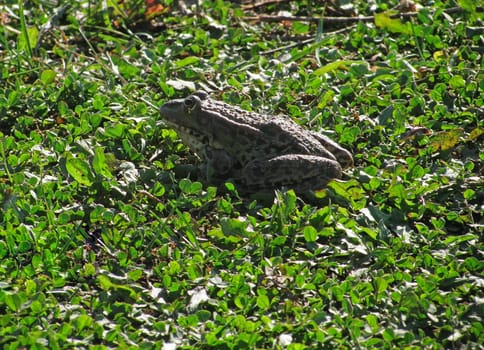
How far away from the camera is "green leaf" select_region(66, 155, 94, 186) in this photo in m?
5.28

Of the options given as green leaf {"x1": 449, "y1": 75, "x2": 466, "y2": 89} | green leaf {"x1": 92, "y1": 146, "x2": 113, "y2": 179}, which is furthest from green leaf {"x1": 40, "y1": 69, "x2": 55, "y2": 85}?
green leaf {"x1": 449, "y1": 75, "x2": 466, "y2": 89}

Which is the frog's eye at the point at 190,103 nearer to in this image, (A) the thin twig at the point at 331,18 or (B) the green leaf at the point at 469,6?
(A) the thin twig at the point at 331,18

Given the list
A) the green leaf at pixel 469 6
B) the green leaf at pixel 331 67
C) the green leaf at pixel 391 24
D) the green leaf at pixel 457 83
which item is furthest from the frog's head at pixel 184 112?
the green leaf at pixel 469 6

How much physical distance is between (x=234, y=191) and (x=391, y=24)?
2.98m

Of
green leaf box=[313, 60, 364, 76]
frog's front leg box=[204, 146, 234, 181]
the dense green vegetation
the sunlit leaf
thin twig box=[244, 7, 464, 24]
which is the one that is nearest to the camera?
the dense green vegetation

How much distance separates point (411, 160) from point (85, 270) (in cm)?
238

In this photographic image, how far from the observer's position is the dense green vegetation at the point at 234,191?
4309mm

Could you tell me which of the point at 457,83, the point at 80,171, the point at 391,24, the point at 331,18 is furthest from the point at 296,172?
the point at 331,18

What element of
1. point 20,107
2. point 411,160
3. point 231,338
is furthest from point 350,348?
point 20,107

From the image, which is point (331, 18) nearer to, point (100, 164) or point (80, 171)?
point (100, 164)

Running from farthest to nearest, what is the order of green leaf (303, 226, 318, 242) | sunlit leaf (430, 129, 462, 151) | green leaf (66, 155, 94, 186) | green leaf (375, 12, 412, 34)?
green leaf (375, 12, 412, 34)
sunlit leaf (430, 129, 462, 151)
green leaf (66, 155, 94, 186)
green leaf (303, 226, 318, 242)

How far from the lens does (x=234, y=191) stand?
5.36m

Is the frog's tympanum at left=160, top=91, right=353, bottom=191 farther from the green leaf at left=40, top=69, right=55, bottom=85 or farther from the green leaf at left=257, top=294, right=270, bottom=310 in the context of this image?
the green leaf at left=40, top=69, right=55, bottom=85

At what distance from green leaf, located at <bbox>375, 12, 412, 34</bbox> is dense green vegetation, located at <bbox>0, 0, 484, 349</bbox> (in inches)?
0.6
